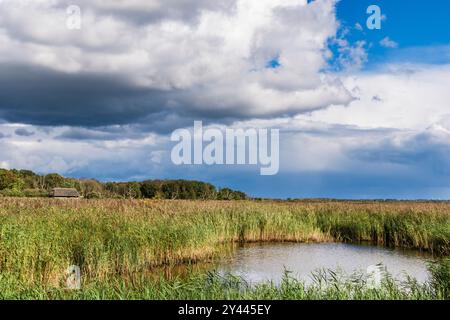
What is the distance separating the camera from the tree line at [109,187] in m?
42.8

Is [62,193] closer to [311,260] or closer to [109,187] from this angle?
[109,187]

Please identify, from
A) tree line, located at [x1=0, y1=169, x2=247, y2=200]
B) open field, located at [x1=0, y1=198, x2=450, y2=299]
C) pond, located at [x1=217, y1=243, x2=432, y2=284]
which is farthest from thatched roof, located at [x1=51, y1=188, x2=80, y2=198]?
pond, located at [x1=217, y1=243, x2=432, y2=284]

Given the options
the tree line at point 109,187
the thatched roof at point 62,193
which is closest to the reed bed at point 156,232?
the tree line at point 109,187

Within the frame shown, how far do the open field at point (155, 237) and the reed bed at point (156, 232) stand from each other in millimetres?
25

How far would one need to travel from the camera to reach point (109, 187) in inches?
2410

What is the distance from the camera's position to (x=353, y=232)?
21953 millimetres

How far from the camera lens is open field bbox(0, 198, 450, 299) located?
26.3 ft

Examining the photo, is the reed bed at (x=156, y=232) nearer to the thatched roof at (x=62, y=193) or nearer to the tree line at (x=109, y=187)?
the tree line at (x=109, y=187)

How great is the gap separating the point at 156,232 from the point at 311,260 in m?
5.12

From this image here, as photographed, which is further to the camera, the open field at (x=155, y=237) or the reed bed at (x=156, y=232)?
the reed bed at (x=156, y=232)

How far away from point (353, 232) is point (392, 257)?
5.55 m

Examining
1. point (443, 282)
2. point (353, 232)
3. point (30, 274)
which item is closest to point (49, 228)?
point (30, 274)
